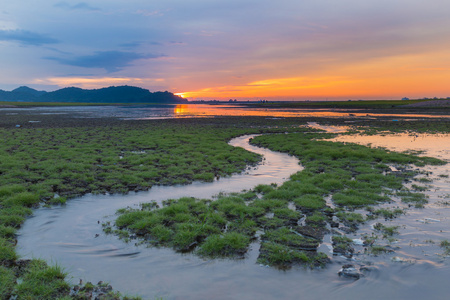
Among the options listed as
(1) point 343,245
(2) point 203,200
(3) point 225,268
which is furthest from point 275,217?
(3) point 225,268

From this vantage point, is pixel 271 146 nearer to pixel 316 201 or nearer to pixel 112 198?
pixel 316 201

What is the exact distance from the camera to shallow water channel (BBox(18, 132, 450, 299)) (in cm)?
716

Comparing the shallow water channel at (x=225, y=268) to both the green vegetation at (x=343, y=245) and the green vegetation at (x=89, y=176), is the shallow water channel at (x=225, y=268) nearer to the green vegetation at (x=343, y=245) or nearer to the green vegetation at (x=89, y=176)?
the green vegetation at (x=343, y=245)

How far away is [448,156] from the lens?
24641 mm

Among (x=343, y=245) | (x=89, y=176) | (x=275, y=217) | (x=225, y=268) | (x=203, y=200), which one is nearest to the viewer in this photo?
(x=225, y=268)

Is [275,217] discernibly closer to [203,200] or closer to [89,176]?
[203,200]

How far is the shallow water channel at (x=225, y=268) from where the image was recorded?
7.16 m

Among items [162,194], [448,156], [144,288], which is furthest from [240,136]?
[144,288]

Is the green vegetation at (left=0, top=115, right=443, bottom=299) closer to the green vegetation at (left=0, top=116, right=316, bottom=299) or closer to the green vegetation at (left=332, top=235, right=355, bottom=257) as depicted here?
the green vegetation at (left=0, top=116, right=316, bottom=299)

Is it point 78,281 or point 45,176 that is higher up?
point 45,176

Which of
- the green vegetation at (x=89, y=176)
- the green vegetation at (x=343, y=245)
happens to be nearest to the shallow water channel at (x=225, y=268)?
→ the green vegetation at (x=343, y=245)

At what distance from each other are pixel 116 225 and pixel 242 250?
5.34m

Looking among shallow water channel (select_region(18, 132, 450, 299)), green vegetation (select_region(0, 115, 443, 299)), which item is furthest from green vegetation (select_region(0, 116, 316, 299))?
shallow water channel (select_region(18, 132, 450, 299))

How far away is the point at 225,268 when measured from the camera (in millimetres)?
8227
